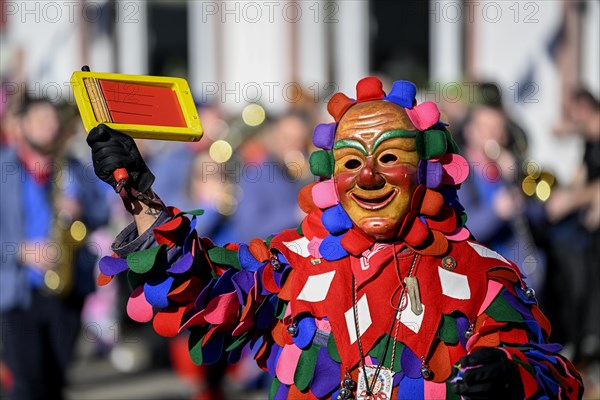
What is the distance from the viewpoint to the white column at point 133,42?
1130 centimetres

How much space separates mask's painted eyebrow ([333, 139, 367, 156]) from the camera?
326 centimetres

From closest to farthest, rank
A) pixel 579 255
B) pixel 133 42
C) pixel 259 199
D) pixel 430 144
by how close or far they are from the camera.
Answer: pixel 430 144, pixel 259 199, pixel 579 255, pixel 133 42

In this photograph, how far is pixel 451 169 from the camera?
130 inches

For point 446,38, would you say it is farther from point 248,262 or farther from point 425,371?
point 425,371

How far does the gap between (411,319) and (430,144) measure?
1.58ft

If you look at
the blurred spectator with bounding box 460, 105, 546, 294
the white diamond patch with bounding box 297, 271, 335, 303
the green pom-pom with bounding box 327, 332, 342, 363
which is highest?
the white diamond patch with bounding box 297, 271, 335, 303

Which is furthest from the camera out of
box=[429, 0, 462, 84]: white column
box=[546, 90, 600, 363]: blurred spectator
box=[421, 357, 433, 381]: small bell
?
box=[429, 0, 462, 84]: white column

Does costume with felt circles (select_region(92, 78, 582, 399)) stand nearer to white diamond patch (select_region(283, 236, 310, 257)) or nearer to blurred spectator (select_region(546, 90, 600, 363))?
white diamond patch (select_region(283, 236, 310, 257))

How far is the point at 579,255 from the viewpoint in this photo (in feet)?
25.5

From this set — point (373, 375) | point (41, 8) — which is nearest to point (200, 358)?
point (373, 375)

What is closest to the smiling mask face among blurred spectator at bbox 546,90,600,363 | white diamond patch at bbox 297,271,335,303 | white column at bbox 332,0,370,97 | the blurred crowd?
white diamond patch at bbox 297,271,335,303

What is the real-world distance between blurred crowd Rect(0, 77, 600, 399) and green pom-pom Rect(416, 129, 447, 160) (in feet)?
10.8

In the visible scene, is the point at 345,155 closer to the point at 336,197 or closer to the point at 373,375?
the point at 336,197

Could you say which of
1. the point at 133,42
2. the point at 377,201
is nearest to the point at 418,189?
the point at 377,201
